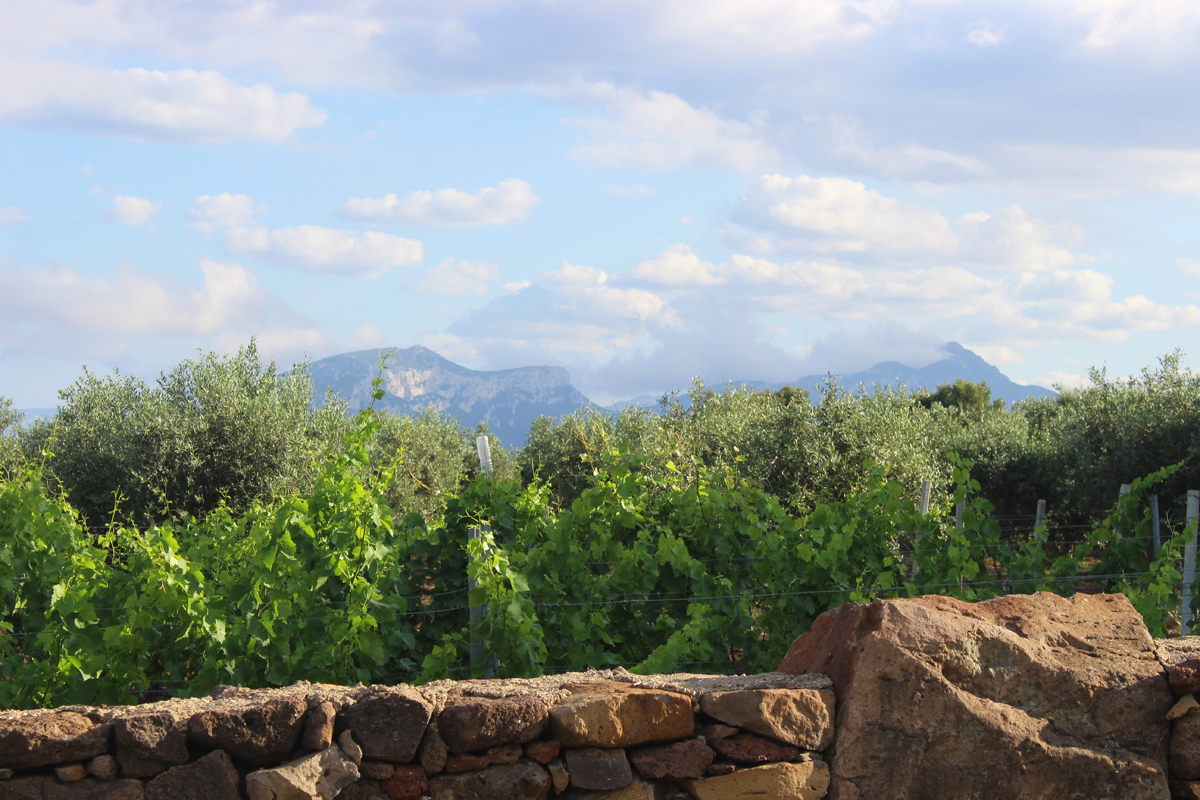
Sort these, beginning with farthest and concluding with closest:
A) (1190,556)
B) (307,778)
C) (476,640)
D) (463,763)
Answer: (1190,556), (476,640), (463,763), (307,778)

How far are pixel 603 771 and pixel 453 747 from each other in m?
0.56

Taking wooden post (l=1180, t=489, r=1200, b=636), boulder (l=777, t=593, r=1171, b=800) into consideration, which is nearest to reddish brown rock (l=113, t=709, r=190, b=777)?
boulder (l=777, t=593, r=1171, b=800)

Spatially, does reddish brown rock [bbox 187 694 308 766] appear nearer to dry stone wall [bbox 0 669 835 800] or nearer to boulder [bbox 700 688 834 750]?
dry stone wall [bbox 0 669 835 800]

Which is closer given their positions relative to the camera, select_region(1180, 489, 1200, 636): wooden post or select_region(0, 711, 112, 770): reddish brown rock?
select_region(0, 711, 112, 770): reddish brown rock

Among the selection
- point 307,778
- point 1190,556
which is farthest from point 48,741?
point 1190,556

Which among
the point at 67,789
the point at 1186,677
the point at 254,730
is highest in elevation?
the point at 1186,677

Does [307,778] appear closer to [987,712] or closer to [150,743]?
[150,743]

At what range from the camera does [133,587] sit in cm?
514

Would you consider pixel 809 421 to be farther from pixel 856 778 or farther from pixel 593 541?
pixel 856 778

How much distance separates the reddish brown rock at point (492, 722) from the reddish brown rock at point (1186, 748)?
2374mm

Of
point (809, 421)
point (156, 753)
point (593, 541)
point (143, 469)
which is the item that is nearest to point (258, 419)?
point (143, 469)

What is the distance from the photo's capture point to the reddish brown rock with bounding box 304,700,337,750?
3.00 meters

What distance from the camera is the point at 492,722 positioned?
9.97 ft

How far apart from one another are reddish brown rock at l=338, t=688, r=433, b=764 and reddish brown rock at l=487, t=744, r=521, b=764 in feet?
0.87
